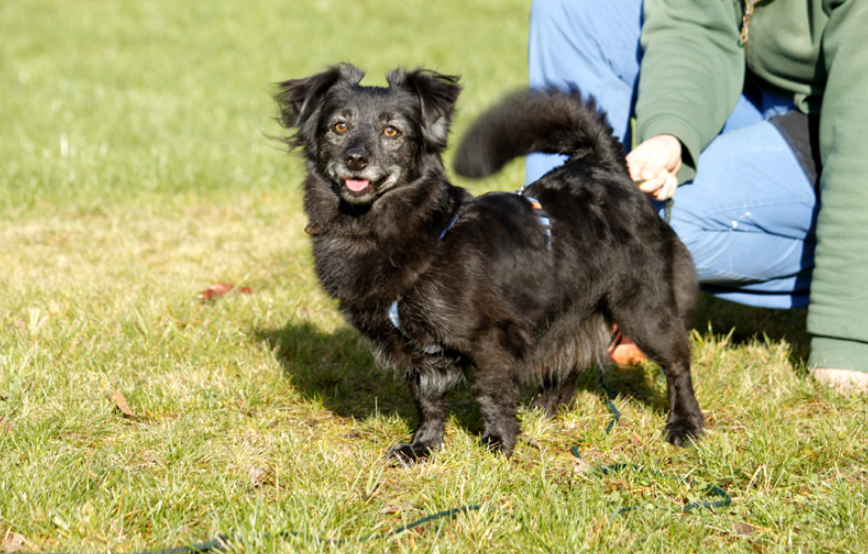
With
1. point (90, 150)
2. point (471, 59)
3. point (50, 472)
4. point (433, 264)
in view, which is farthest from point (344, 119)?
point (471, 59)

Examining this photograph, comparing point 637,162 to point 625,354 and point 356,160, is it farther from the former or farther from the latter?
point 356,160

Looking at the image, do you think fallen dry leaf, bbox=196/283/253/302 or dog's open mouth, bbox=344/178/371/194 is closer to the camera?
dog's open mouth, bbox=344/178/371/194

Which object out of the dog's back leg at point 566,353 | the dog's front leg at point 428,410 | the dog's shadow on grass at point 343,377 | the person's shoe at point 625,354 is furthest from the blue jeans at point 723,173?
the dog's front leg at point 428,410

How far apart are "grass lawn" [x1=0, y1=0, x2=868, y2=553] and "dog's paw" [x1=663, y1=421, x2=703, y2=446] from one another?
0.05 metres

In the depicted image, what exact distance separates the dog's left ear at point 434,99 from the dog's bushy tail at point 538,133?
0.10 metres

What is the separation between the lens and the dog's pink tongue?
2.76 m

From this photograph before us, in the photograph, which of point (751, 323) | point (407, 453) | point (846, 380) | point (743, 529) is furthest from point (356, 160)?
point (751, 323)

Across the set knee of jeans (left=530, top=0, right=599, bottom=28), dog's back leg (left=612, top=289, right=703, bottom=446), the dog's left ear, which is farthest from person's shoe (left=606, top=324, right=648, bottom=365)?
knee of jeans (left=530, top=0, right=599, bottom=28)

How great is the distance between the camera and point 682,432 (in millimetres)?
3000

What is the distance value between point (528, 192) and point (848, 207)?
132 centimetres

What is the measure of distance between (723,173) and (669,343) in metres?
1.03

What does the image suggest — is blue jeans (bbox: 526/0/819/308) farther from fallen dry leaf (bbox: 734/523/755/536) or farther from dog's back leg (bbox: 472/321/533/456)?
fallen dry leaf (bbox: 734/523/755/536)

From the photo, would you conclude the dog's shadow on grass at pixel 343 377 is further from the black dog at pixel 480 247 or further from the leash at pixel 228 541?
the leash at pixel 228 541

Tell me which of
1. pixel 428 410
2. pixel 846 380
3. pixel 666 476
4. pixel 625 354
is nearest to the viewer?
pixel 666 476
